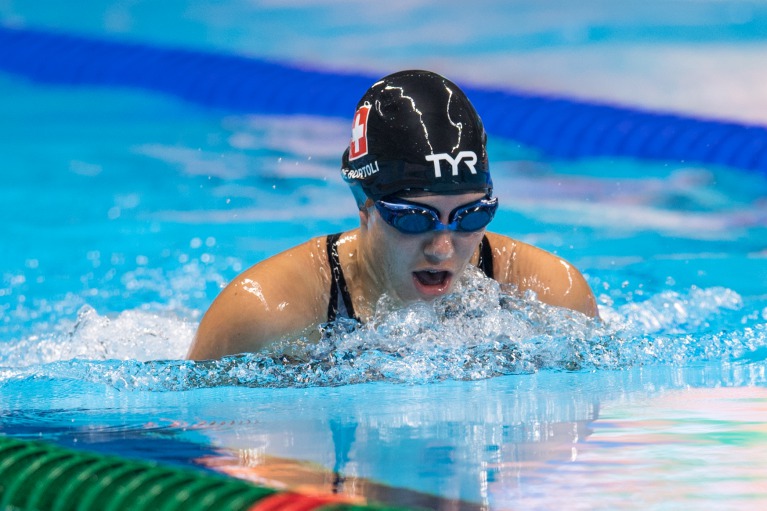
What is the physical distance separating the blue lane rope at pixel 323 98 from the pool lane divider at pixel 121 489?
5001 mm

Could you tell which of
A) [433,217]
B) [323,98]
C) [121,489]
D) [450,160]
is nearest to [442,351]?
[433,217]

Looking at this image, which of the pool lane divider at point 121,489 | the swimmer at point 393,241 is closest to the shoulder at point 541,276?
the swimmer at point 393,241

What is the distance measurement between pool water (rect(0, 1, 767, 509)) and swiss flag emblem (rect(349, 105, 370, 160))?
446mm

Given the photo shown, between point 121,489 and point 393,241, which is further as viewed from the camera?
point 393,241

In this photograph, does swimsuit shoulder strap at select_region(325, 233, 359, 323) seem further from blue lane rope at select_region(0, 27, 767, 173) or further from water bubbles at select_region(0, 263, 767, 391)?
blue lane rope at select_region(0, 27, 767, 173)

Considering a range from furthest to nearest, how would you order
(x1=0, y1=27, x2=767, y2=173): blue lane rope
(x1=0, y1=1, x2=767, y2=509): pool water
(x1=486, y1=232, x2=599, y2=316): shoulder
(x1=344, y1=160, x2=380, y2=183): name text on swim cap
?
(x1=0, y1=27, x2=767, y2=173): blue lane rope, (x1=486, y1=232, x2=599, y2=316): shoulder, (x1=344, y1=160, x2=380, y2=183): name text on swim cap, (x1=0, y1=1, x2=767, y2=509): pool water

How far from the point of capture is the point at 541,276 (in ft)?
10.7

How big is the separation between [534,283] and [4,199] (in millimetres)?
4118

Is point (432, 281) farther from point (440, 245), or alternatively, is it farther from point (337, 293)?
point (337, 293)

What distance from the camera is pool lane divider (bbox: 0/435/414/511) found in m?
1.80

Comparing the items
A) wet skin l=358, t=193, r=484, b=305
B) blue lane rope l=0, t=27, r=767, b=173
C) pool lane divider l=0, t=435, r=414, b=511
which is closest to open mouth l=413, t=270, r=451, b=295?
wet skin l=358, t=193, r=484, b=305

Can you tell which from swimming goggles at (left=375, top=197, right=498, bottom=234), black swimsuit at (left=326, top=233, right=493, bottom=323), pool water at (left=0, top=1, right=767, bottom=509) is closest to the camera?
pool water at (left=0, top=1, right=767, bottom=509)

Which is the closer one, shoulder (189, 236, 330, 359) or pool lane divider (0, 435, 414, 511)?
pool lane divider (0, 435, 414, 511)

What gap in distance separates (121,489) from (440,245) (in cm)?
119
